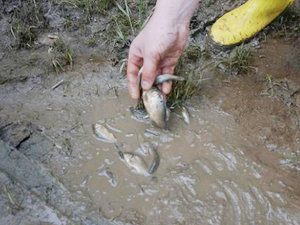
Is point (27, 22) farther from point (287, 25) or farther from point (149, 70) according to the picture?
point (287, 25)

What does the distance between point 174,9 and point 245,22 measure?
1236 mm

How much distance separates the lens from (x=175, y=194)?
2777mm

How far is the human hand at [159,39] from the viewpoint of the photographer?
8.91ft

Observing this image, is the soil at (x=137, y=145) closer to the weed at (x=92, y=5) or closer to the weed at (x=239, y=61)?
the weed at (x=239, y=61)

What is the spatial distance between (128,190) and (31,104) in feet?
3.66

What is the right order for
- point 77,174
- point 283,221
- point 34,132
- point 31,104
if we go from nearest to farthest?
point 283,221 → point 77,174 → point 34,132 → point 31,104

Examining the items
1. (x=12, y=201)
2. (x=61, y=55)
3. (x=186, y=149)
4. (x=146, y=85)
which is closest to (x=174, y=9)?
(x=146, y=85)

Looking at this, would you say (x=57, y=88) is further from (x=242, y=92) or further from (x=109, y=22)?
(x=242, y=92)

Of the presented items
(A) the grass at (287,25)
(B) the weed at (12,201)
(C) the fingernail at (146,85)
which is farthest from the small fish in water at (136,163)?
(A) the grass at (287,25)

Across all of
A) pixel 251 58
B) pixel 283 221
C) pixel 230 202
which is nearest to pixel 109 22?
pixel 251 58

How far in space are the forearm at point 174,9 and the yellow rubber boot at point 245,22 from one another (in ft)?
3.30

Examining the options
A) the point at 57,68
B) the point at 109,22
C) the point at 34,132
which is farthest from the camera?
the point at 109,22

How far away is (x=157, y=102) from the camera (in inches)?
118

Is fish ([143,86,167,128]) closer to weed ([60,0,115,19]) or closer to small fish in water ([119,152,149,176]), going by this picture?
small fish in water ([119,152,149,176])
